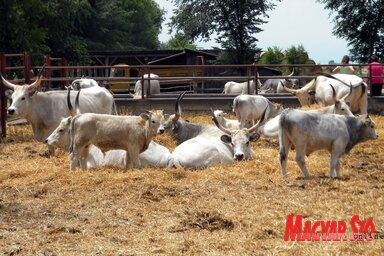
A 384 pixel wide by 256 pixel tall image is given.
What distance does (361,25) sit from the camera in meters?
30.9

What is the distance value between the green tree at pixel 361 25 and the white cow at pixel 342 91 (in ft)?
51.5

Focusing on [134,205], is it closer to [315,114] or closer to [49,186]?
[49,186]

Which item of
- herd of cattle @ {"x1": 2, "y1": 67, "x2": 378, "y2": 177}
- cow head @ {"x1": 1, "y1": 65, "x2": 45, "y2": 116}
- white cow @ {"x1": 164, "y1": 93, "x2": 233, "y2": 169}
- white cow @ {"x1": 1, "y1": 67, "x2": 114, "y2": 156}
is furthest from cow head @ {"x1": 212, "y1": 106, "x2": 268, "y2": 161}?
cow head @ {"x1": 1, "y1": 65, "x2": 45, "y2": 116}

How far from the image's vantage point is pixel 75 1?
29.3m

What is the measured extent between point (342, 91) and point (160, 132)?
6.10 m

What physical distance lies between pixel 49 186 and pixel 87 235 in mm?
2545

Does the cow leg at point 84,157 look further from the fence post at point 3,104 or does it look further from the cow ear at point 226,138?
the fence post at point 3,104

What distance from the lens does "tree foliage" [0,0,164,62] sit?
72.2 ft

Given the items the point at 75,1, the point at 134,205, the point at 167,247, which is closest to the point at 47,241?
the point at 167,247

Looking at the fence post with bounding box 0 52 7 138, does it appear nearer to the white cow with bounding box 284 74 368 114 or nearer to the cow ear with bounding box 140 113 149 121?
the cow ear with bounding box 140 113 149 121

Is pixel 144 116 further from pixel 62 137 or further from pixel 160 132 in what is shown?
pixel 62 137

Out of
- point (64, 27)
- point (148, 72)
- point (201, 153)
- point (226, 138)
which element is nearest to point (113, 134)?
point (201, 153)

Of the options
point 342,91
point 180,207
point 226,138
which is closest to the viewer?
point 180,207

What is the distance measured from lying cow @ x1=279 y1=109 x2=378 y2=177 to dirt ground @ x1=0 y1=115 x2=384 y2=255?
29cm
